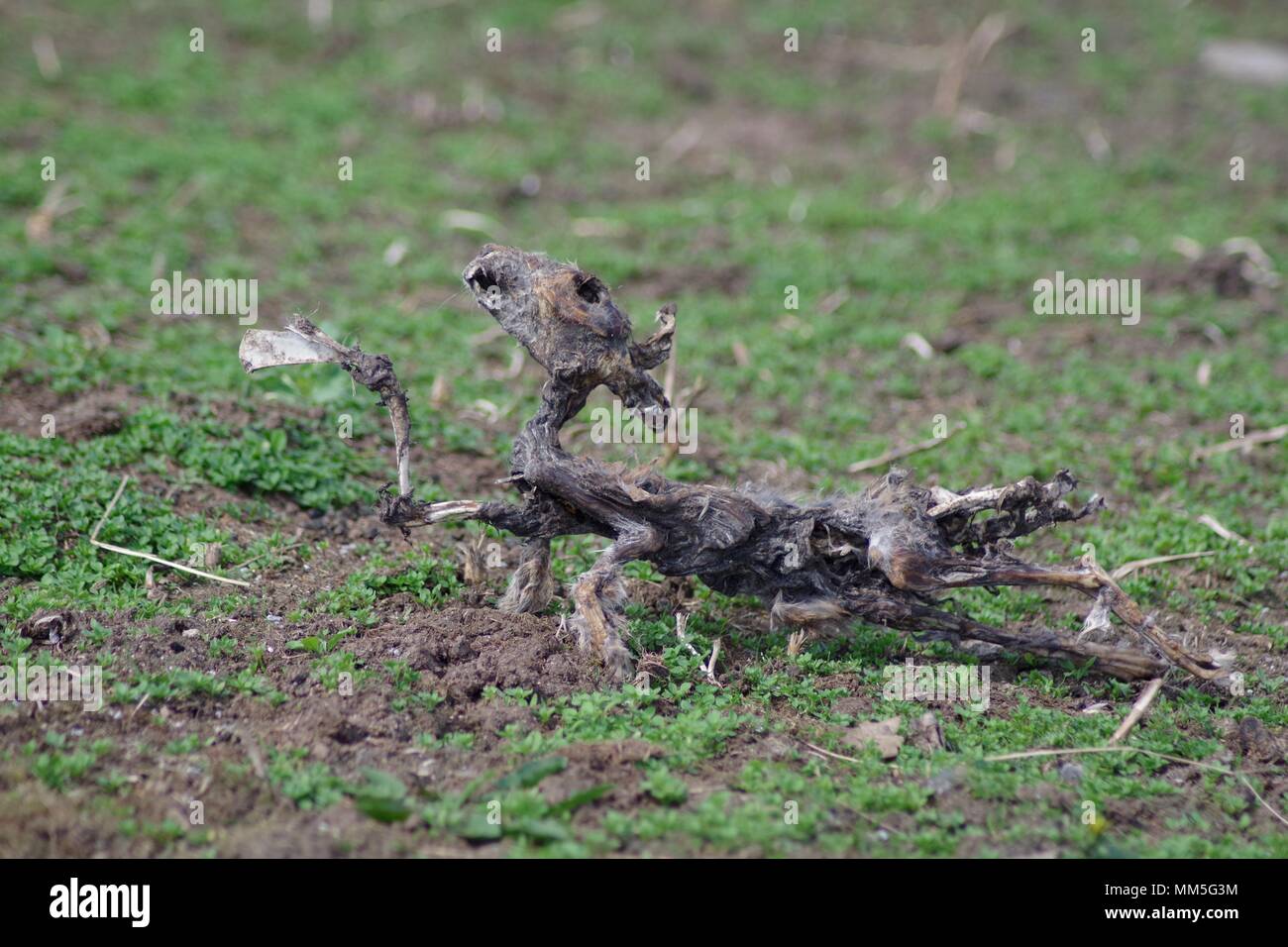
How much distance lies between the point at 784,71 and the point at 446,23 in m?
3.77

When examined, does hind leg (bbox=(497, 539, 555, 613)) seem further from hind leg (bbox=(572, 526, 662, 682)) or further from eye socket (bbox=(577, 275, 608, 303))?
eye socket (bbox=(577, 275, 608, 303))

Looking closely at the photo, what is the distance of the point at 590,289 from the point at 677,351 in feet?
11.2

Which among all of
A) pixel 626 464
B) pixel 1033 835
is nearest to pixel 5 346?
pixel 626 464

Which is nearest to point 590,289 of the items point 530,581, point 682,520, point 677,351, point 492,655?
point 682,520

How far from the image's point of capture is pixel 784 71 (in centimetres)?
1312

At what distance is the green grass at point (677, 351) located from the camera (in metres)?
4.26

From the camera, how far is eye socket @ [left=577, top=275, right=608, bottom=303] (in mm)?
4840

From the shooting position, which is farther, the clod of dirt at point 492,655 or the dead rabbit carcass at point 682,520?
the dead rabbit carcass at point 682,520

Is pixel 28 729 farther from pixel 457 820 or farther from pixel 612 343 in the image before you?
pixel 612 343

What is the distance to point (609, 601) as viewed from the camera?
4.89m

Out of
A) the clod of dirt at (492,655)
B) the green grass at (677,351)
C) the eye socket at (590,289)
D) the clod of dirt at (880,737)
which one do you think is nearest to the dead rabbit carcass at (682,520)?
the eye socket at (590,289)

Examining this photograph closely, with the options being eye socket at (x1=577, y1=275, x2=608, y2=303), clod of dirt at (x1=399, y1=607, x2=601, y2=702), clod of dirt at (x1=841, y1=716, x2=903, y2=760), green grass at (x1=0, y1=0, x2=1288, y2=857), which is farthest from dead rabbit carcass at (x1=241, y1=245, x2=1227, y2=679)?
clod of dirt at (x1=841, y1=716, x2=903, y2=760)

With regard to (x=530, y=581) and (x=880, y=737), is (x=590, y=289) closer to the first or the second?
(x=530, y=581)

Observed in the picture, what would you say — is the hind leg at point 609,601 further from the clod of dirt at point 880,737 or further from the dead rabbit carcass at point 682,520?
the clod of dirt at point 880,737
